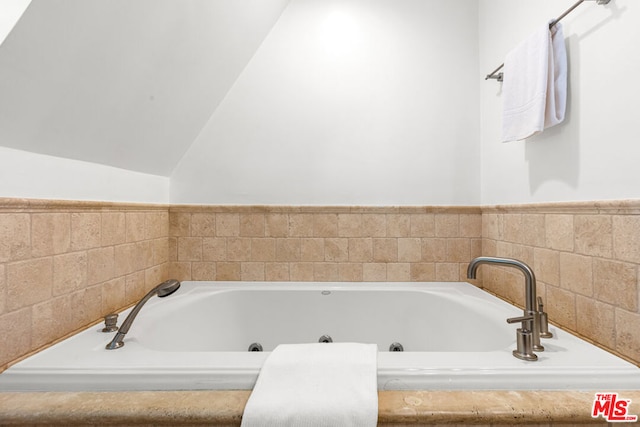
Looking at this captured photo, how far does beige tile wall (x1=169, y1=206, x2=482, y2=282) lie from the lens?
188cm

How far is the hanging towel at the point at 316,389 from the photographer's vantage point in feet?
2.40

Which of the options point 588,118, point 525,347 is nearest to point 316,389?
point 525,347

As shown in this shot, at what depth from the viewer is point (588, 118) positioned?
1.11m

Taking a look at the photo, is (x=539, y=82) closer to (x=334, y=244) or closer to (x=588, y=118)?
(x=588, y=118)

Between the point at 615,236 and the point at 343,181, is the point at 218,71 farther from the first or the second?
the point at 615,236

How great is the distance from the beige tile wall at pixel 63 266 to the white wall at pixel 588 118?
1.90 meters

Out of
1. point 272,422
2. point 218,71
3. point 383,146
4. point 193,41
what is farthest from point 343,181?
point 272,422

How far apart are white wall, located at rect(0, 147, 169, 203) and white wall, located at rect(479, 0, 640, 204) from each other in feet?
6.27

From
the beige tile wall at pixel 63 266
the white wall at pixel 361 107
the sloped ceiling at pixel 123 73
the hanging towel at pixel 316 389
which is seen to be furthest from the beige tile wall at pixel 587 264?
the beige tile wall at pixel 63 266

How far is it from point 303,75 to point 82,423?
6.05ft

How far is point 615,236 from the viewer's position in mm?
999

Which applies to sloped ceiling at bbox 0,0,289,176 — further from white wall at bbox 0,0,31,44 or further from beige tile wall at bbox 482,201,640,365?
beige tile wall at bbox 482,201,640,365

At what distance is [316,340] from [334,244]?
0.55 metres

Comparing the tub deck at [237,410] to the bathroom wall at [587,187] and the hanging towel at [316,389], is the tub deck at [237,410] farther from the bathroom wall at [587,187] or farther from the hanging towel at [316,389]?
the bathroom wall at [587,187]
